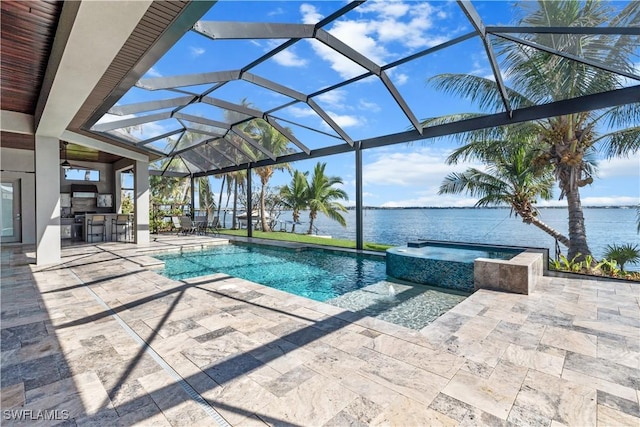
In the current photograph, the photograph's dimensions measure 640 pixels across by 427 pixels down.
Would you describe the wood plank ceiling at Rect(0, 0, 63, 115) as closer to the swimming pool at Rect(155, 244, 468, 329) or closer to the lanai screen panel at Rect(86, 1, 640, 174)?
the lanai screen panel at Rect(86, 1, 640, 174)

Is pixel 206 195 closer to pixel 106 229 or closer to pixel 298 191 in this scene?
pixel 298 191

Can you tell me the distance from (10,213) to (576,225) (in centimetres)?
1749

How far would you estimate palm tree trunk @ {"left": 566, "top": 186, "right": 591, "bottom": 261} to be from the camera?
789 cm

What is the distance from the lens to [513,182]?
9.42m

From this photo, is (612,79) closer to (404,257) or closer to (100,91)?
(404,257)

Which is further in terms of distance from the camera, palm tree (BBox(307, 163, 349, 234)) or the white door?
palm tree (BBox(307, 163, 349, 234))

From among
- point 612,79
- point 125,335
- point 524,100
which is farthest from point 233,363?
point 524,100

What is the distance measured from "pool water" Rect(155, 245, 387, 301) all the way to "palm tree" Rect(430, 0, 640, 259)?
4.92 m

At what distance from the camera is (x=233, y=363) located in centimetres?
260

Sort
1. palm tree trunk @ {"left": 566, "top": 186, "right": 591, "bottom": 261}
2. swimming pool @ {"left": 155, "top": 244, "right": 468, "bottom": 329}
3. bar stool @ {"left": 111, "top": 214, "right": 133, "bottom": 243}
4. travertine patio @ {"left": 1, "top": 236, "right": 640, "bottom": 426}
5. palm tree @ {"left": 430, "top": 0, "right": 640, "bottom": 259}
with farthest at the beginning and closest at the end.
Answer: bar stool @ {"left": 111, "top": 214, "right": 133, "bottom": 243}
palm tree trunk @ {"left": 566, "top": 186, "right": 591, "bottom": 261}
palm tree @ {"left": 430, "top": 0, "right": 640, "bottom": 259}
swimming pool @ {"left": 155, "top": 244, "right": 468, "bottom": 329}
travertine patio @ {"left": 1, "top": 236, "right": 640, "bottom": 426}

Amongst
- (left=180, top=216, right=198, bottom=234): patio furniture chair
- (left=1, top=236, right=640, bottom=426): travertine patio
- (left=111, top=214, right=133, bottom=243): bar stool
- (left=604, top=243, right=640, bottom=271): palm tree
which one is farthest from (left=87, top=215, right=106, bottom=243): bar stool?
(left=604, top=243, right=640, bottom=271): palm tree

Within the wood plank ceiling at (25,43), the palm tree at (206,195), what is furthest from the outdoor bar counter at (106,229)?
the palm tree at (206,195)

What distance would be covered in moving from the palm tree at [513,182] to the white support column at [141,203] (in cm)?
1125

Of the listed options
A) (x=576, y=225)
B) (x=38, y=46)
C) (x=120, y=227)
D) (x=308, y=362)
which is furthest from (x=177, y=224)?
(x=576, y=225)
